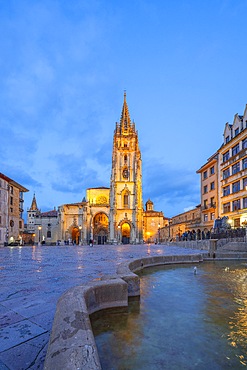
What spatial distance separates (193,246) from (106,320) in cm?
2347

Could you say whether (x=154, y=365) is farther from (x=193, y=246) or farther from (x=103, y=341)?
(x=193, y=246)

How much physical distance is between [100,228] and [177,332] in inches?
2549

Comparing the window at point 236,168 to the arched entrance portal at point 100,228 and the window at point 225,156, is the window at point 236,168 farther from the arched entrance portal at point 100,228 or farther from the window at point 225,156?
the arched entrance portal at point 100,228

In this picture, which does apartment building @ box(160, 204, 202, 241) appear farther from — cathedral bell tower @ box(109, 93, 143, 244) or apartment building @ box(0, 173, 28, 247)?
apartment building @ box(0, 173, 28, 247)

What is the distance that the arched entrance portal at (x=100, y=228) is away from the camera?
6706 centimetres

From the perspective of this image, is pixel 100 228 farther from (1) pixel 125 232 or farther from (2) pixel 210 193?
(2) pixel 210 193

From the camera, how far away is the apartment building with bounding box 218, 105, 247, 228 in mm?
30391

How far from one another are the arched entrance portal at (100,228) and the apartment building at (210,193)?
31887 millimetres

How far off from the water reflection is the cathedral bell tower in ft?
183

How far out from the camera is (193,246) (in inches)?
1035

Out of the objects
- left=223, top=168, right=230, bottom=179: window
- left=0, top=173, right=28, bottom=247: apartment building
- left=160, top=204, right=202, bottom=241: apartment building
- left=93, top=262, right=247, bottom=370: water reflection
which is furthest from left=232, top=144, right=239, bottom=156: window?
left=0, top=173, right=28, bottom=247: apartment building

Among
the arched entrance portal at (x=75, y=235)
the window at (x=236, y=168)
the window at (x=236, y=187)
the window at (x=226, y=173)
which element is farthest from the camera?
the arched entrance portal at (x=75, y=235)

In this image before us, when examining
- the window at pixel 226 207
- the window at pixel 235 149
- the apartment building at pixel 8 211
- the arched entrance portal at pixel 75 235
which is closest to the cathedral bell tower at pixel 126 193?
the arched entrance portal at pixel 75 235

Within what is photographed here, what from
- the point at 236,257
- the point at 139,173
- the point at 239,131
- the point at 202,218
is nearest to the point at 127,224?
the point at 139,173
